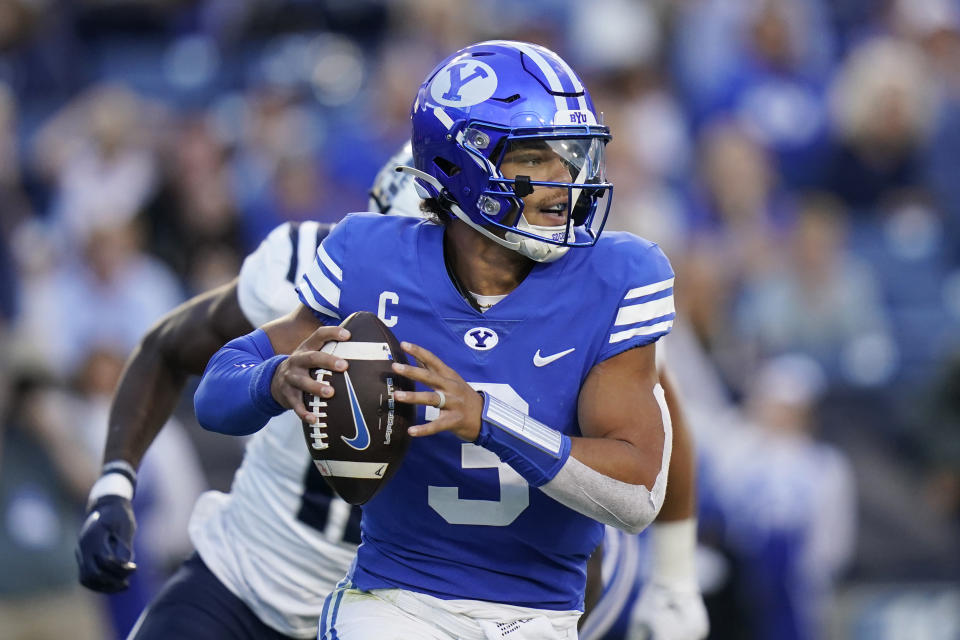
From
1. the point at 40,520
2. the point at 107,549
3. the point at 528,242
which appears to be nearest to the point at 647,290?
the point at 528,242

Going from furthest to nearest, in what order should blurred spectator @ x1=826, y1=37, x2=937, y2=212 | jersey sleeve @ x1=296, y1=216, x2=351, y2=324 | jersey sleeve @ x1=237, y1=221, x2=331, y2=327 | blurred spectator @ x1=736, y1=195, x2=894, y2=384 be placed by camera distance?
blurred spectator @ x1=826, y1=37, x2=937, y2=212, blurred spectator @ x1=736, y1=195, x2=894, y2=384, jersey sleeve @ x1=237, y1=221, x2=331, y2=327, jersey sleeve @ x1=296, y1=216, x2=351, y2=324

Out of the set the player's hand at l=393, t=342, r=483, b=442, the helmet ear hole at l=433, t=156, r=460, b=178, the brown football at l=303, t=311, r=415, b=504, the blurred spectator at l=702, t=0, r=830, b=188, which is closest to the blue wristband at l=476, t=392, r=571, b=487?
the player's hand at l=393, t=342, r=483, b=442

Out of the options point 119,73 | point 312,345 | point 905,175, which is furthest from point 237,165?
point 312,345

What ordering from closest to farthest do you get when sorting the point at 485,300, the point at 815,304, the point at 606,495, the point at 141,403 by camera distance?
the point at 606,495
the point at 485,300
the point at 141,403
the point at 815,304

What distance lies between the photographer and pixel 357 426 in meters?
2.77

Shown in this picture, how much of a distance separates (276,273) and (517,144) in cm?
85

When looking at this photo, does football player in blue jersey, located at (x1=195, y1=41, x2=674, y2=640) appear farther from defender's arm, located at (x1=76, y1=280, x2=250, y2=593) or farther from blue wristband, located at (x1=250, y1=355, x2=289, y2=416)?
defender's arm, located at (x1=76, y1=280, x2=250, y2=593)

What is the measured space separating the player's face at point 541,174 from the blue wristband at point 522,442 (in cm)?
46

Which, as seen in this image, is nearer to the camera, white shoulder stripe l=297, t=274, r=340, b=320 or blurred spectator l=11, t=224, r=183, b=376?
white shoulder stripe l=297, t=274, r=340, b=320

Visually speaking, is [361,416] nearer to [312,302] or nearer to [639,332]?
[312,302]

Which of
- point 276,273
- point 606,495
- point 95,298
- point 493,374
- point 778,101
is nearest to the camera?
point 606,495

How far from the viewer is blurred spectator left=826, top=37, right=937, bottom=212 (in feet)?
28.4

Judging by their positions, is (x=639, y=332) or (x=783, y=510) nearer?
(x=639, y=332)

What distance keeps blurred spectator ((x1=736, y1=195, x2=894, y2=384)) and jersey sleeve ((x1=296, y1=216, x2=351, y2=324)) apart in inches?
200
